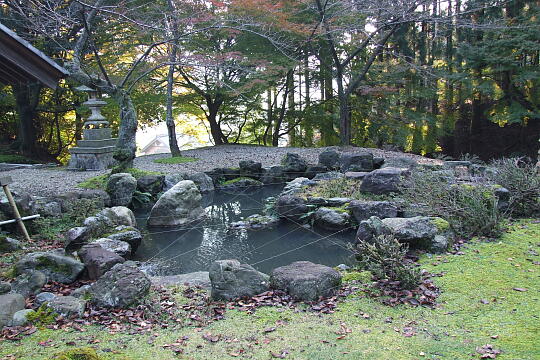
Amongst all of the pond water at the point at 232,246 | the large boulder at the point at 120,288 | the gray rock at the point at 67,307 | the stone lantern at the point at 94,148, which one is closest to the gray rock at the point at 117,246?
the pond water at the point at 232,246

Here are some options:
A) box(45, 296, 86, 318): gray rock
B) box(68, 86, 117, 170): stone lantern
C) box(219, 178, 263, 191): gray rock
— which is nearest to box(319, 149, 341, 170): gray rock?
box(219, 178, 263, 191): gray rock

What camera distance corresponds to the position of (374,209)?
6.87 metres

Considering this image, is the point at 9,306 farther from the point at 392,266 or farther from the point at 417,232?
the point at 417,232

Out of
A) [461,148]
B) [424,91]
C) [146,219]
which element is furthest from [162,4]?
[461,148]

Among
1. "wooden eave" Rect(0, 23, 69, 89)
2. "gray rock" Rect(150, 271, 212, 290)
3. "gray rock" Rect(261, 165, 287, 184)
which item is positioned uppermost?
"wooden eave" Rect(0, 23, 69, 89)

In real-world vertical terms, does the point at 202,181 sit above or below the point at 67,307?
above

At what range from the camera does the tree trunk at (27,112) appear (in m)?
14.7

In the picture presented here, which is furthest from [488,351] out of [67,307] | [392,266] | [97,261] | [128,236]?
[128,236]

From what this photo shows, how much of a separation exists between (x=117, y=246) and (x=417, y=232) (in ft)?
13.6

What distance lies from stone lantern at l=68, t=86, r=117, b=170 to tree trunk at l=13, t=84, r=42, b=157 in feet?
15.4

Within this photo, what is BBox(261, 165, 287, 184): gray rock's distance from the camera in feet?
38.4

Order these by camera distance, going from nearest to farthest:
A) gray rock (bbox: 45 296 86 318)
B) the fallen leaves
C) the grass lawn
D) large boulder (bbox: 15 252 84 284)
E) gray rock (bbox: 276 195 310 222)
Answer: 1. the fallen leaves
2. the grass lawn
3. gray rock (bbox: 45 296 86 318)
4. large boulder (bbox: 15 252 84 284)
5. gray rock (bbox: 276 195 310 222)

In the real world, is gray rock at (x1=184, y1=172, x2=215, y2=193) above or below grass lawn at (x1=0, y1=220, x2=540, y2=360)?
above

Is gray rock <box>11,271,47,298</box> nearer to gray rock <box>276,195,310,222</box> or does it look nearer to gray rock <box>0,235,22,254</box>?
gray rock <box>0,235,22,254</box>
